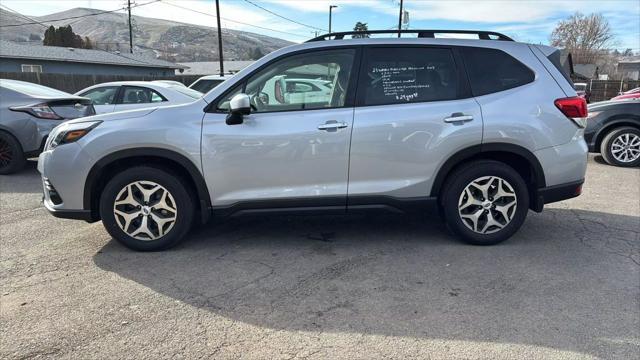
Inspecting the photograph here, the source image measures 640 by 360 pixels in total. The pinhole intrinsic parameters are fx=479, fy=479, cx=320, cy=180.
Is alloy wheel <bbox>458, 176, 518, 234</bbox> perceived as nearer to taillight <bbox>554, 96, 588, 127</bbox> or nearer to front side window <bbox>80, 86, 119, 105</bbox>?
taillight <bbox>554, 96, 588, 127</bbox>

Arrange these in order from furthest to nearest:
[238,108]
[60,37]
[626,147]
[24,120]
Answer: [60,37] < [626,147] < [24,120] < [238,108]

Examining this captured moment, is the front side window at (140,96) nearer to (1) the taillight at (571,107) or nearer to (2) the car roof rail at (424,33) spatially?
(2) the car roof rail at (424,33)

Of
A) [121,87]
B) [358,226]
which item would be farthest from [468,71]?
[121,87]

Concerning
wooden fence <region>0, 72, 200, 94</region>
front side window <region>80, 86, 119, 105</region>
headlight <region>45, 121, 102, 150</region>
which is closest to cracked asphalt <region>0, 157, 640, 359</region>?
headlight <region>45, 121, 102, 150</region>

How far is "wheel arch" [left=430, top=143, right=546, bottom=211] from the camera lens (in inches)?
167

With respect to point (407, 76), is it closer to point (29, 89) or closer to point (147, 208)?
point (147, 208)

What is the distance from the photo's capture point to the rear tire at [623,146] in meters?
8.55

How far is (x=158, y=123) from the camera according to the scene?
409 cm

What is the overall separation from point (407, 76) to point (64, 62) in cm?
3598

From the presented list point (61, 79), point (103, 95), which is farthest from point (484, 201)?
point (61, 79)

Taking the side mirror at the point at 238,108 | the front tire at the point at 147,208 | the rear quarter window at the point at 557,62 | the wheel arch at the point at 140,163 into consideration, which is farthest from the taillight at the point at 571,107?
the front tire at the point at 147,208

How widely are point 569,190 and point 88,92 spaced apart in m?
9.21

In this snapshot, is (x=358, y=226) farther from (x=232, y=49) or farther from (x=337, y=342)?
(x=232, y=49)

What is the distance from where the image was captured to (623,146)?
Answer: 8.62 m
